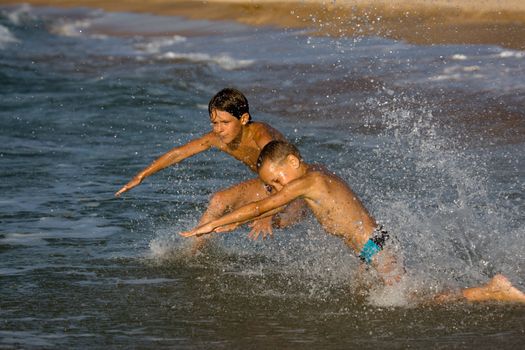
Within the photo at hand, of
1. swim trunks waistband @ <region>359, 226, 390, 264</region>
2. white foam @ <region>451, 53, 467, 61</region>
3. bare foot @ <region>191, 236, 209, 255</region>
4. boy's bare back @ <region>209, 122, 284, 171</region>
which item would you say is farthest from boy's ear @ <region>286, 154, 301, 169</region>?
white foam @ <region>451, 53, 467, 61</region>

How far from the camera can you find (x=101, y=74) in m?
17.4

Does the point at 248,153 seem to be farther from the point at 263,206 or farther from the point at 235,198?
the point at 263,206

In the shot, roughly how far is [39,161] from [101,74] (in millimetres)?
6377

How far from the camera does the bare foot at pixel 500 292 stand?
6.23m

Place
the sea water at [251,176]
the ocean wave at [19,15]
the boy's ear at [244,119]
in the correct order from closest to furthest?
1. the sea water at [251,176]
2. the boy's ear at [244,119]
3. the ocean wave at [19,15]

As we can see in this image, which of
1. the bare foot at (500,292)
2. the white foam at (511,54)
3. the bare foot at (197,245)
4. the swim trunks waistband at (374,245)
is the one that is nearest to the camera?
the bare foot at (500,292)

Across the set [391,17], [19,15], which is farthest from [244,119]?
[19,15]

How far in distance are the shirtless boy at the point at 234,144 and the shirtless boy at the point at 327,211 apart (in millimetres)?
617

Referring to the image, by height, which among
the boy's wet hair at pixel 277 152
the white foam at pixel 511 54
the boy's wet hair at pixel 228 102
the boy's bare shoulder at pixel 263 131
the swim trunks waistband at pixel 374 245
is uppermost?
the boy's wet hair at pixel 228 102

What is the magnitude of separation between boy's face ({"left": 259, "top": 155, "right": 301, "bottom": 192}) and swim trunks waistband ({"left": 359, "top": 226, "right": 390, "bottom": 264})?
605 millimetres

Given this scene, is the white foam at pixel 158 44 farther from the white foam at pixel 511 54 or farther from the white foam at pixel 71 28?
the white foam at pixel 511 54

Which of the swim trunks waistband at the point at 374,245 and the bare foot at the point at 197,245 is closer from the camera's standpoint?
the swim trunks waistband at the point at 374,245

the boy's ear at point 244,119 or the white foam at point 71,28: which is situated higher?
the boy's ear at point 244,119

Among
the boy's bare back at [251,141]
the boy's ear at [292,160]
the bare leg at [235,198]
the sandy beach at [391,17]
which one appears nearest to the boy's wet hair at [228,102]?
→ the boy's bare back at [251,141]
